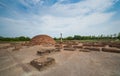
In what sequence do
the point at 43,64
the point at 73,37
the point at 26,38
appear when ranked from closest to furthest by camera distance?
1. the point at 43,64
2. the point at 26,38
3. the point at 73,37

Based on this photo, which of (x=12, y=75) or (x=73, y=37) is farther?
(x=73, y=37)

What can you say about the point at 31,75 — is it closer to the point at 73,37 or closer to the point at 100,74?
the point at 100,74

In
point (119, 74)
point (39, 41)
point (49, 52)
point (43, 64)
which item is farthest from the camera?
point (39, 41)

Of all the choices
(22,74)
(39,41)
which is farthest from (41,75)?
(39,41)

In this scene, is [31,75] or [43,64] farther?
[43,64]

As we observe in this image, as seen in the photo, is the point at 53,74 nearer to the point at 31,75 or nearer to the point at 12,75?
the point at 31,75

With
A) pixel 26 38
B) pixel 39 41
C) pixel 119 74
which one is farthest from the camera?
pixel 26 38

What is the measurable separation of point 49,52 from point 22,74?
7.95 m

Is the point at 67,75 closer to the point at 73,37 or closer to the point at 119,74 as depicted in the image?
the point at 119,74

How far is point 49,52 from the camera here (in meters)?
14.8

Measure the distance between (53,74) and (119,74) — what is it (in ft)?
15.0

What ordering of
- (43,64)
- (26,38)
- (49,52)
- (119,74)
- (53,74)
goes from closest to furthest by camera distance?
(119,74) → (53,74) → (43,64) → (49,52) → (26,38)

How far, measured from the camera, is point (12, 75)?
697cm

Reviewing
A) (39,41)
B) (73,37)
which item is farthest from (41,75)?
(73,37)
